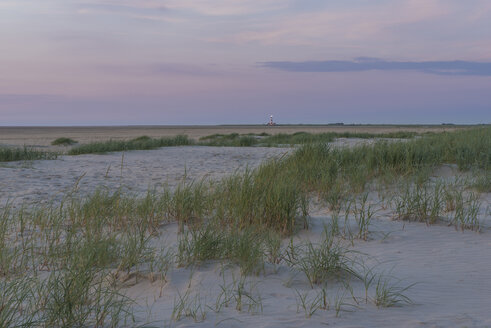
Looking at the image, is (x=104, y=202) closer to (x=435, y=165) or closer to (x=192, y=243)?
(x=192, y=243)

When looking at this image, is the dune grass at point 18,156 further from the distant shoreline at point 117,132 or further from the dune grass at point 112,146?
the distant shoreline at point 117,132

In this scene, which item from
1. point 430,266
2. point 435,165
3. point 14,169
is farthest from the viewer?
point 14,169

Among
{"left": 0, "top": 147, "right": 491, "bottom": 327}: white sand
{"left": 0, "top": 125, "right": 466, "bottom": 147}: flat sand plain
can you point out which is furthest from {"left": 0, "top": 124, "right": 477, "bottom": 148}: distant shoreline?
{"left": 0, "top": 147, "right": 491, "bottom": 327}: white sand

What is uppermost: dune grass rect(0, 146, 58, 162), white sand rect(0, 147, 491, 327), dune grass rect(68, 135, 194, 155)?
dune grass rect(68, 135, 194, 155)

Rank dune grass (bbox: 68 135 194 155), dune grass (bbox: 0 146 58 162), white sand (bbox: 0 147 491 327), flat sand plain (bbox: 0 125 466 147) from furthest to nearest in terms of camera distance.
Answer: flat sand plain (bbox: 0 125 466 147) < dune grass (bbox: 68 135 194 155) < dune grass (bbox: 0 146 58 162) < white sand (bbox: 0 147 491 327)

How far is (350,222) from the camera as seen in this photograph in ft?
14.6

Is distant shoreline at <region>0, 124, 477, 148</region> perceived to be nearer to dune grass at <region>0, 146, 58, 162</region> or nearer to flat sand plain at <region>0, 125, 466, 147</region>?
flat sand plain at <region>0, 125, 466, 147</region>

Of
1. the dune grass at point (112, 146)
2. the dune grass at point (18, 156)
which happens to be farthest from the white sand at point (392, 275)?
the dune grass at point (112, 146)

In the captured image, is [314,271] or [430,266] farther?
[430,266]

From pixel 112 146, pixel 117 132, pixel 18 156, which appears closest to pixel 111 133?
pixel 117 132

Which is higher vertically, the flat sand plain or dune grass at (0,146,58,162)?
the flat sand plain

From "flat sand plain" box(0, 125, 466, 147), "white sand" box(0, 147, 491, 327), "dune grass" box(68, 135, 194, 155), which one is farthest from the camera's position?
"flat sand plain" box(0, 125, 466, 147)

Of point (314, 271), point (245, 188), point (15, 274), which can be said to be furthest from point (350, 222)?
point (15, 274)

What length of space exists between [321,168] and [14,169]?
626 cm
